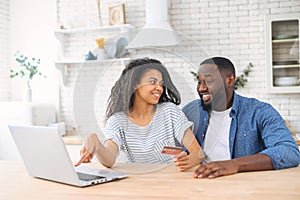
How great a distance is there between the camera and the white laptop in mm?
1354

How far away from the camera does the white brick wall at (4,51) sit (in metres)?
4.43

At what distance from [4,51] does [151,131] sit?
3.45 metres

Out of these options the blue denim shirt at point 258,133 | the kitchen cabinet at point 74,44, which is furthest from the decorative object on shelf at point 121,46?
the kitchen cabinet at point 74,44

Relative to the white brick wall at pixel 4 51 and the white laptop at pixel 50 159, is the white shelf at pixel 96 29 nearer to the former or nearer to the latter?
the white brick wall at pixel 4 51

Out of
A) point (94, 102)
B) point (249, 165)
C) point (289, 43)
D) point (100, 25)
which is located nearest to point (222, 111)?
point (249, 165)

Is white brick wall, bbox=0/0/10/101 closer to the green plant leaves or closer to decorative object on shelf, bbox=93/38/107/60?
the green plant leaves

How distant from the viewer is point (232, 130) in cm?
211

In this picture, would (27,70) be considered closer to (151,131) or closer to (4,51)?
(4,51)

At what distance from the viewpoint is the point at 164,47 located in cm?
149

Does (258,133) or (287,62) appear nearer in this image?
(258,133)

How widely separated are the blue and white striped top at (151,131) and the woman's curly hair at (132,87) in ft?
0.08

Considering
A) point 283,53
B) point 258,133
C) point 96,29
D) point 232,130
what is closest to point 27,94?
point 96,29

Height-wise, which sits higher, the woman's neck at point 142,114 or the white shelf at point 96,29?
the white shelf at point 96,29

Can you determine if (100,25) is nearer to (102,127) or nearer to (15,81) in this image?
(15,81)
